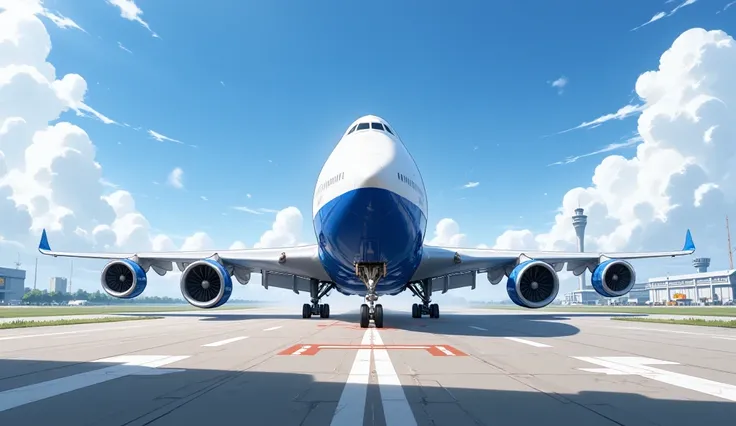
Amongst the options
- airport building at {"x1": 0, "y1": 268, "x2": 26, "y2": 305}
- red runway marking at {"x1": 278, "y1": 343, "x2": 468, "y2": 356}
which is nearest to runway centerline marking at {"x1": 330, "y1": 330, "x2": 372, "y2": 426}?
red runway marking at {"x1": 278, "y1": 343, "x2": 468, "y2": 356}

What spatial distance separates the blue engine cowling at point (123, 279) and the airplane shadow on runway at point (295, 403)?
53.2 feet

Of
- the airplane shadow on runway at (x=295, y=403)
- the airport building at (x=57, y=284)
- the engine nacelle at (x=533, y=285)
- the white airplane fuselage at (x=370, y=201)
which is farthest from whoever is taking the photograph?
the airport building at (x=57, y=284)

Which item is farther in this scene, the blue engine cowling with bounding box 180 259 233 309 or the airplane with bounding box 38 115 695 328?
the blue engine cowling with bounding box 180 259 233 309

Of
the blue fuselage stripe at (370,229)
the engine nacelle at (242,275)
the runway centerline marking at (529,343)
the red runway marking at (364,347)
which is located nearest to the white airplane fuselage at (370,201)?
the blue fuselage stripe at (370,229)

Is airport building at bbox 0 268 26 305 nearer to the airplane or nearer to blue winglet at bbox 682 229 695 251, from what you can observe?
the airplane

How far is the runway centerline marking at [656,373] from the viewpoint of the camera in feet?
16.9

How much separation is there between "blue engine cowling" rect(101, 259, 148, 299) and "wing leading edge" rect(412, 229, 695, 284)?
1291cm

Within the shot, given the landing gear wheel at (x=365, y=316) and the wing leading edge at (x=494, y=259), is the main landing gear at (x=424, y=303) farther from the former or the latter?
the landing gear wheel at (x=365, y=316)

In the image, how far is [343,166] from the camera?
42.5ft

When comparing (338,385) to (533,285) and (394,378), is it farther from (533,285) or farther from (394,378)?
(533,285)

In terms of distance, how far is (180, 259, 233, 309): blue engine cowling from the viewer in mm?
18688

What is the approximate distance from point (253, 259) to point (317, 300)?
15.3ft

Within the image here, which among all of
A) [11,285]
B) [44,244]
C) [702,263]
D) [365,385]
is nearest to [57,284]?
[11,285]

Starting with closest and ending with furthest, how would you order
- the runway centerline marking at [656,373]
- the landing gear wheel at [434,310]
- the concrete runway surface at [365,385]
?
the concrete runway surface at [365,385] → the runway centerline marking at [656,373] → the landing gear wheel at [434,310]
